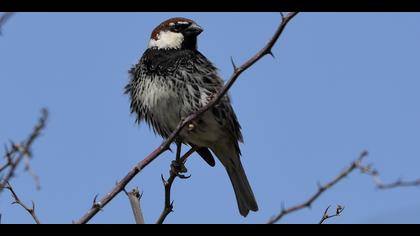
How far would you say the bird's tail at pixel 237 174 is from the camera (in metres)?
4.75

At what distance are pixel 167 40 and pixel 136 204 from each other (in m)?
2.36

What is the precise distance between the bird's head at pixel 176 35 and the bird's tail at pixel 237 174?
82 centimetres

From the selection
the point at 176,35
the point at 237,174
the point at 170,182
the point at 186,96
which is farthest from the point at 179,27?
the point at 170,182

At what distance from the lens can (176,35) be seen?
4.89 m

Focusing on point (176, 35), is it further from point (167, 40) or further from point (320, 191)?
point (320, 191)

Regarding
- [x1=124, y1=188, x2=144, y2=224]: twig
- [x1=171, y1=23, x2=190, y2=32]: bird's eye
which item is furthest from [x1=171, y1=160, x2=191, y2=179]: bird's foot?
[x1=171, y1=23, x2=190, y2=32]: bird's eye

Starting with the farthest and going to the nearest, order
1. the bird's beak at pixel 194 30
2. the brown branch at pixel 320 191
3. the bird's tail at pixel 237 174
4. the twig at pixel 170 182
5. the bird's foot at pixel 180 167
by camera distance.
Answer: the bird's beak at pixel 194 30 < the bird's tail at pixel 237 174 < the bird's foot at pixel 180 167 < the twig at pixel 170 182 < the brown branch at pixel 320 191

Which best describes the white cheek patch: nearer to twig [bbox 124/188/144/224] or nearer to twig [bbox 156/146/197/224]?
twig [bbox 156/146/197/224]

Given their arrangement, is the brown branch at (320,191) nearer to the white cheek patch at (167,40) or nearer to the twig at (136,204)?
the twig at (136,204)

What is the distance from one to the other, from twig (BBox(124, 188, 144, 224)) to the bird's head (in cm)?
215

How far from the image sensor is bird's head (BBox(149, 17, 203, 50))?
482cm

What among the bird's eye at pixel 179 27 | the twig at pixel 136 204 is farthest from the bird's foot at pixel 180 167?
the bird's eye at pixel 179 27
